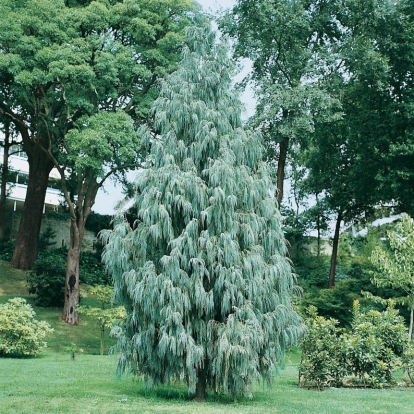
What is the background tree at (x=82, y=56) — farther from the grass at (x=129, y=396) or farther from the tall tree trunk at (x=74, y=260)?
the grass at (x=129, y=396)

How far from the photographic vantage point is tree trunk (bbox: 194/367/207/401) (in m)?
12.5

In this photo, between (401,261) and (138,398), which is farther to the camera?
(401,261)

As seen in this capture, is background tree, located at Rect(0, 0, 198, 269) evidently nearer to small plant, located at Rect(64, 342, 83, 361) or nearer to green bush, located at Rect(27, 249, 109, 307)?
green bush, located at Rect(27, 249, 109, 307)

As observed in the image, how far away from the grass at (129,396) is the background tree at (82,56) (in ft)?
32.3

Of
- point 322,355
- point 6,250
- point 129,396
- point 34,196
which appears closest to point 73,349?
point 129,396

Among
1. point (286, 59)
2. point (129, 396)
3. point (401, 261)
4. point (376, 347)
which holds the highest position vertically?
point (286, 59)

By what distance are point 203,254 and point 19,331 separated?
9.34 m

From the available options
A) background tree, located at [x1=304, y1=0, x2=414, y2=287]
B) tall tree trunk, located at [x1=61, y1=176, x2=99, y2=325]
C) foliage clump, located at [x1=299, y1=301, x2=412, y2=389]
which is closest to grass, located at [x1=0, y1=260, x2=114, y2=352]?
tall tree trunk, located at [x1=61, y1=176, x2=99, y2=325]

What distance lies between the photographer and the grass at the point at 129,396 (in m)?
11.5

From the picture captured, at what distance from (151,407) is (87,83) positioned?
14.4 meters

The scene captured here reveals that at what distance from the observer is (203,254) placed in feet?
40.0

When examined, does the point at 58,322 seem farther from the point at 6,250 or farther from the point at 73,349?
the point at 6,250

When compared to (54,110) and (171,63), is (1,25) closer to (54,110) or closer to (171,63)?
(54,110)

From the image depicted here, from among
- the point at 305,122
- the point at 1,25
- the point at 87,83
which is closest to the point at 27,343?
the point at 87,83
